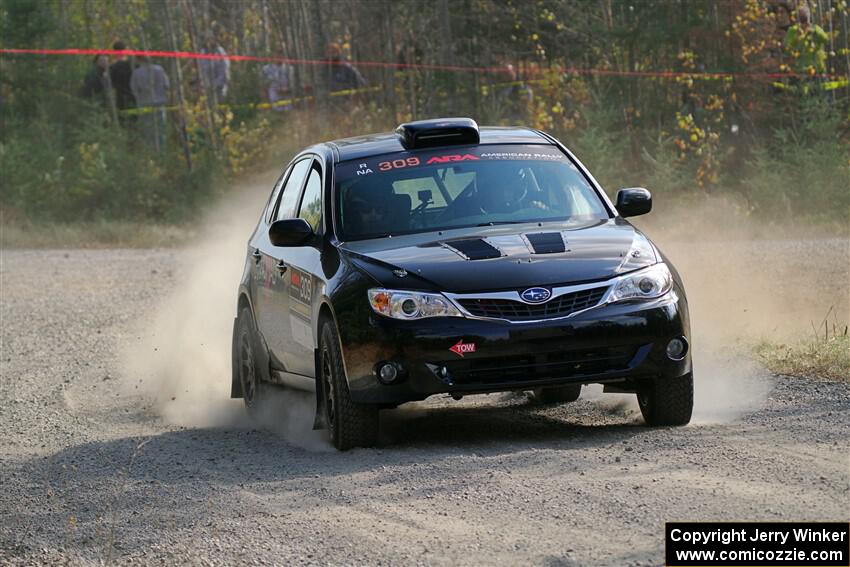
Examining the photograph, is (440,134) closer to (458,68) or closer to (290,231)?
(290,231)

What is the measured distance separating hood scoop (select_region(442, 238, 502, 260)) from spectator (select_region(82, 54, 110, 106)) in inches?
880

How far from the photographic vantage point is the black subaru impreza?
26.3ft

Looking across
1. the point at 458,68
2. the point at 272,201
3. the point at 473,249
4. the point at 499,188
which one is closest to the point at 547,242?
the point at 473,249

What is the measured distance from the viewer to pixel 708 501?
6.33 metres

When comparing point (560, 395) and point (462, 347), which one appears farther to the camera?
point (560, 395)

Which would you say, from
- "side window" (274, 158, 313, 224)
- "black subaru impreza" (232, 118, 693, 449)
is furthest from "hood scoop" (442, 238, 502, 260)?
"side window" (274, 158, 313, 224)

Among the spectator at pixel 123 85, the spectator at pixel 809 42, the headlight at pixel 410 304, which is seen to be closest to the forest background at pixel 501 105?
the spectator at pixel 123 85

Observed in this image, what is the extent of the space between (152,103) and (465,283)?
77.0 feet

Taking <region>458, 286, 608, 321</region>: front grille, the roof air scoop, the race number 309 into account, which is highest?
the roof air scoop

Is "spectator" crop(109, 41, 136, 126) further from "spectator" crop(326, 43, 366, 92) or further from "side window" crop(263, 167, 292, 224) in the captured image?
"side window" crop(263, 167, 292, 224)

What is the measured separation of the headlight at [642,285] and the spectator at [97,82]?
22.9 meters

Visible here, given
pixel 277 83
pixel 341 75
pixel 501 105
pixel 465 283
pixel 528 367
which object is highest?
pixel 465 283

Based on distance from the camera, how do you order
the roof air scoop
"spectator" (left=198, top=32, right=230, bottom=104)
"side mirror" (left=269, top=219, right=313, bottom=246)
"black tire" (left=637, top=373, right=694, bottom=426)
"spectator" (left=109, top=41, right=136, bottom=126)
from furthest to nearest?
"spectator" (left=198, top=32, right=230, bottom=104) → "spectator" (left=109, top=41, right=136, bottom=126) → the roof air scoop → "side mirror" (left=269, top=219, right=313, bottom=246) → "black tire" (left=637, top=373, right=694, bottom=426)

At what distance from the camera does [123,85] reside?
1211 inches
